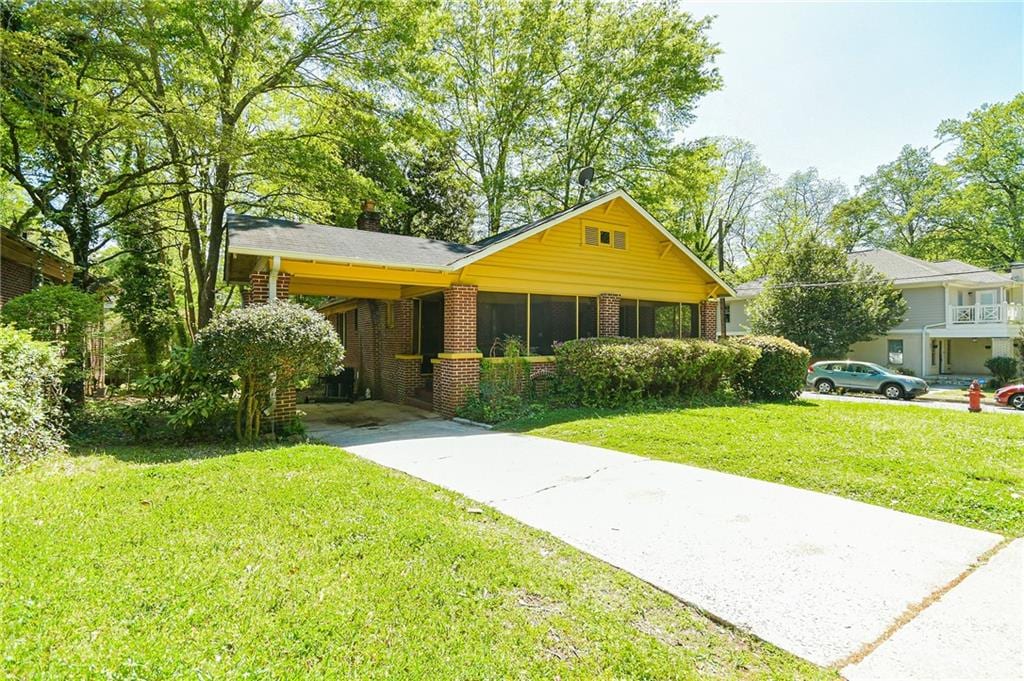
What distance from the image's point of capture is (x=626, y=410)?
10.6 m

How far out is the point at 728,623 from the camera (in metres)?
2.88

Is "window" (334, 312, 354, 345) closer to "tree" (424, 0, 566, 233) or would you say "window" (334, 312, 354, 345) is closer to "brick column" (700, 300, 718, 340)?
"tree" (424, 0, 566, 233)

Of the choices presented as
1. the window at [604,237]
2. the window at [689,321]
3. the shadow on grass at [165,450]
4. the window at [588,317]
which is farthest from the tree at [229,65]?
the window at [689,321]

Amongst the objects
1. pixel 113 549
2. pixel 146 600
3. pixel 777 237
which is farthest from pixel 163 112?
pixel 777 237

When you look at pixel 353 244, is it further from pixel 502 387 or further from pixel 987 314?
pixel 987 314

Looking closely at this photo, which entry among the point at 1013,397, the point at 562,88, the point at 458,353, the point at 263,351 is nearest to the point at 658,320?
the point at 458,353

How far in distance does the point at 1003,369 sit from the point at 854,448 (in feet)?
72.2

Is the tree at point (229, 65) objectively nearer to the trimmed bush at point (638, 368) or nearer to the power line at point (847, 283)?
the trimmed bush at point (638, 368)

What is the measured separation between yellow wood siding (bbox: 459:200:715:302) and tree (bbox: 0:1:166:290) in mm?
8193

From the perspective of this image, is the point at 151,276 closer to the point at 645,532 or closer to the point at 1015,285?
the point at 645,532

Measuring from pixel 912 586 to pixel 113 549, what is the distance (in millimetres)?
5332

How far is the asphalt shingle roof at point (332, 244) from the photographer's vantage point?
30.5ft

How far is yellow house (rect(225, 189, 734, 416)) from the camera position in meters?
9.99

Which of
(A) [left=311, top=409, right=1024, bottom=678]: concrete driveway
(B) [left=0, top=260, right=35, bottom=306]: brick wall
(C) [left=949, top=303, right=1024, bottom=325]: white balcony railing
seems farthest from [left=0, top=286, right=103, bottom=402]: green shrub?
(C) [left=949, top=303, right=1024, bottom=325]: white balcony railing
